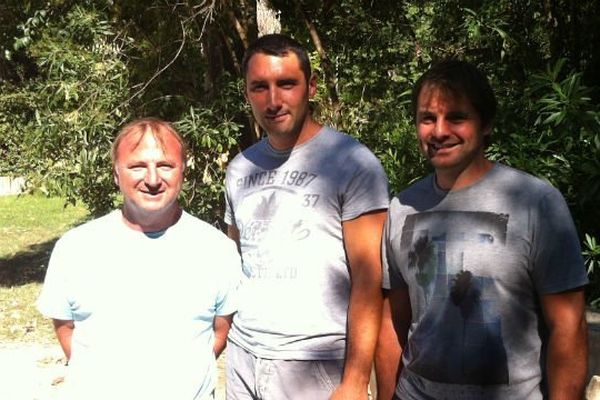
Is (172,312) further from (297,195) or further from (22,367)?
(22,367)

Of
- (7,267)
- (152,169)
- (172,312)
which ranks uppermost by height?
(152,169)

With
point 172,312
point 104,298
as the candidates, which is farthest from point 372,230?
point 104,298

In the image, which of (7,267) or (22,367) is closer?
(22,367)

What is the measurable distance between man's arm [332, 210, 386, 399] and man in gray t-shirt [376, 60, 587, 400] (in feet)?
0.57

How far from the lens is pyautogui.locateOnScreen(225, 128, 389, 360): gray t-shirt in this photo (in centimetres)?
259

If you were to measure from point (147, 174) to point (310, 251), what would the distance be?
1.80 feet

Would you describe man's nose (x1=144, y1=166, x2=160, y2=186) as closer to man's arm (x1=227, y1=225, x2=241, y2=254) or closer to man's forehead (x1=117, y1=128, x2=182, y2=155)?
man's forehead (x1=117, y1=128, x2=182, y2=155)

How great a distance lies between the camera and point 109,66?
7.20m

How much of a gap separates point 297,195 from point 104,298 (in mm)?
668

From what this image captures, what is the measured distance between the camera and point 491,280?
85.8 inches

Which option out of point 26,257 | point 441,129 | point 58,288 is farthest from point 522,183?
point 26,257

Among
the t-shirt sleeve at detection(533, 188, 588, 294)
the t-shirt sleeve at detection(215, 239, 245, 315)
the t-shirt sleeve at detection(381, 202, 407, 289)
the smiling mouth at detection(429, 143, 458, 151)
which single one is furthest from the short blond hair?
the t-shirt sleeve at detection(533, 188, 588, 294)

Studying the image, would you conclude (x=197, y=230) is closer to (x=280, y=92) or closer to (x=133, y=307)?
(x=133, y=307)

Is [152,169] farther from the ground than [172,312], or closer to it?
farther from the ground
